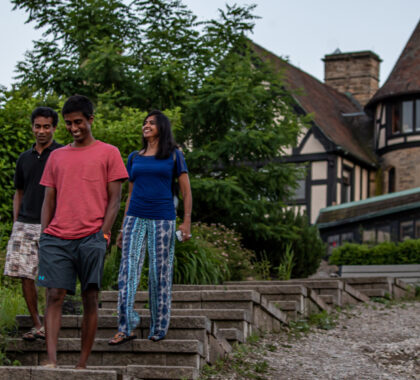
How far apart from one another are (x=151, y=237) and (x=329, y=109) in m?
23.9

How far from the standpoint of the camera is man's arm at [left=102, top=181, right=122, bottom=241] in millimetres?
4891

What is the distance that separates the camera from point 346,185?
1033 inches

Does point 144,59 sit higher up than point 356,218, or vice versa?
point 144,59

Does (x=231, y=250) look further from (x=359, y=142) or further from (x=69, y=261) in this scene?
(x=359, y=142)

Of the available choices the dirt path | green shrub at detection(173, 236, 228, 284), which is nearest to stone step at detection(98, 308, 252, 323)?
the dirt path

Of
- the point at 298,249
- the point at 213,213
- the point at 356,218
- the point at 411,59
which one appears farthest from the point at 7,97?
the point at 411,59

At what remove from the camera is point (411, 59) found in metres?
27.0

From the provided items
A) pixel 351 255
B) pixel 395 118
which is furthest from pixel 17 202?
pixel 395 118

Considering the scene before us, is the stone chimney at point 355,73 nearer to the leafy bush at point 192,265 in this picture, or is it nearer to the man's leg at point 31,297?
the leafy bush at point 192,265

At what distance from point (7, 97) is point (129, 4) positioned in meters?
6.00

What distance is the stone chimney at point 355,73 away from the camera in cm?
3331

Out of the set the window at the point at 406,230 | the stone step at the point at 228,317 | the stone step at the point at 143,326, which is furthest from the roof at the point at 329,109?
the stone step at the point at 143,326

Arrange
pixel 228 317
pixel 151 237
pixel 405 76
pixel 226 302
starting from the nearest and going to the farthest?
pixel 151 237
pixel 228 317
pixel 226 302
pixel 405 76

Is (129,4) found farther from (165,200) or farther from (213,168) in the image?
(165,200)
